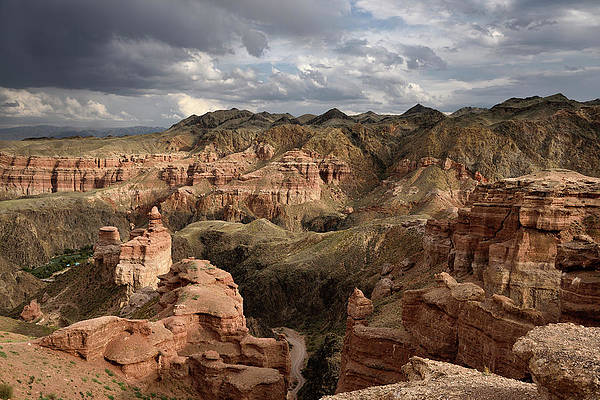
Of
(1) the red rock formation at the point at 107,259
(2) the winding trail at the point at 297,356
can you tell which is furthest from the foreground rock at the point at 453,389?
(1) the red rock formation at the point at 107,259

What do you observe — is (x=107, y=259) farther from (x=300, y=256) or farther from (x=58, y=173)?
(x=58, y=173)

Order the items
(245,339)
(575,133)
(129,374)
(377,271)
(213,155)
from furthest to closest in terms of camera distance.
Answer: (213,155) < (575,133) < (377,271) < (245,339) < (129,374)

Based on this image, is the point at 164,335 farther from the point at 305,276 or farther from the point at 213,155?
the point at 213,155

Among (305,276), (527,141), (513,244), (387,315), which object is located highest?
(527,141)

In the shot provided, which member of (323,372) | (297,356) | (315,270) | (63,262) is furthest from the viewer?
(63,262)

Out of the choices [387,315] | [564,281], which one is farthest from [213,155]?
[564,281]

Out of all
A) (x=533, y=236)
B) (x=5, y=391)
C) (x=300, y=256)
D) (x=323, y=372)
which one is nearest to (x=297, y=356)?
(x=323, y=372)
